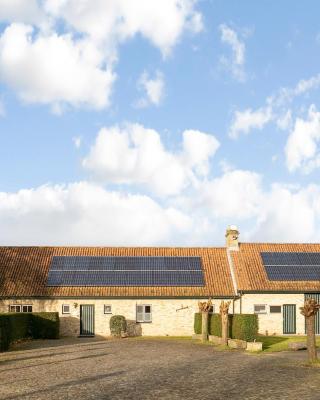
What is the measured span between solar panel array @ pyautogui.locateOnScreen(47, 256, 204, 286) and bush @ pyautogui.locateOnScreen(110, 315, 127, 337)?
9.76ft

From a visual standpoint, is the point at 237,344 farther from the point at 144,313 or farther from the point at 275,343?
the point at 144,313

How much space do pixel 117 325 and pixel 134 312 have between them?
180 cm

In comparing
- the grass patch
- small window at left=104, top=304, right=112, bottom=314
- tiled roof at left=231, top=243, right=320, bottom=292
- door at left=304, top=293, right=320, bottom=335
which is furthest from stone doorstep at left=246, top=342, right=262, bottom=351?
small window at left=104, top=304, right=112, bottom=314

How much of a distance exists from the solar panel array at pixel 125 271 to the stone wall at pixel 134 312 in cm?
155

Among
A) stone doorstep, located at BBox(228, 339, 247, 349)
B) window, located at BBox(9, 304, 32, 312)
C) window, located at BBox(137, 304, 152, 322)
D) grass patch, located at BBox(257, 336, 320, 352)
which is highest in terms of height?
window, located at BBox(9, 304, 32, 312)

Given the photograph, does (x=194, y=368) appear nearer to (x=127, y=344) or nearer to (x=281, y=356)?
(x=281, y=356)

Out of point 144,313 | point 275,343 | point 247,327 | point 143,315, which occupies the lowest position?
point 275,343

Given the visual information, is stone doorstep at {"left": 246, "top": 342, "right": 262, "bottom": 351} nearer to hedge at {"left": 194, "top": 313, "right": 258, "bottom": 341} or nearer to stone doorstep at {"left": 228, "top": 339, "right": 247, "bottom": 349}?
stone doorstep at {"left": 228, "top": 339, "right": 247, "bottom": 349}

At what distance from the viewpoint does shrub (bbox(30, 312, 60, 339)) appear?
39.9 meters

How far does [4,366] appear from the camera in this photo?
24312mm

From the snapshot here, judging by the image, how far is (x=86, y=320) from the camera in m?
42.6

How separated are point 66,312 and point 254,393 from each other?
2773cm

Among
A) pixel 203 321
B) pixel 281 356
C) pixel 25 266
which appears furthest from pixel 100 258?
pixel 281 356

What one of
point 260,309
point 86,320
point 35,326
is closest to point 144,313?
point 86,320
